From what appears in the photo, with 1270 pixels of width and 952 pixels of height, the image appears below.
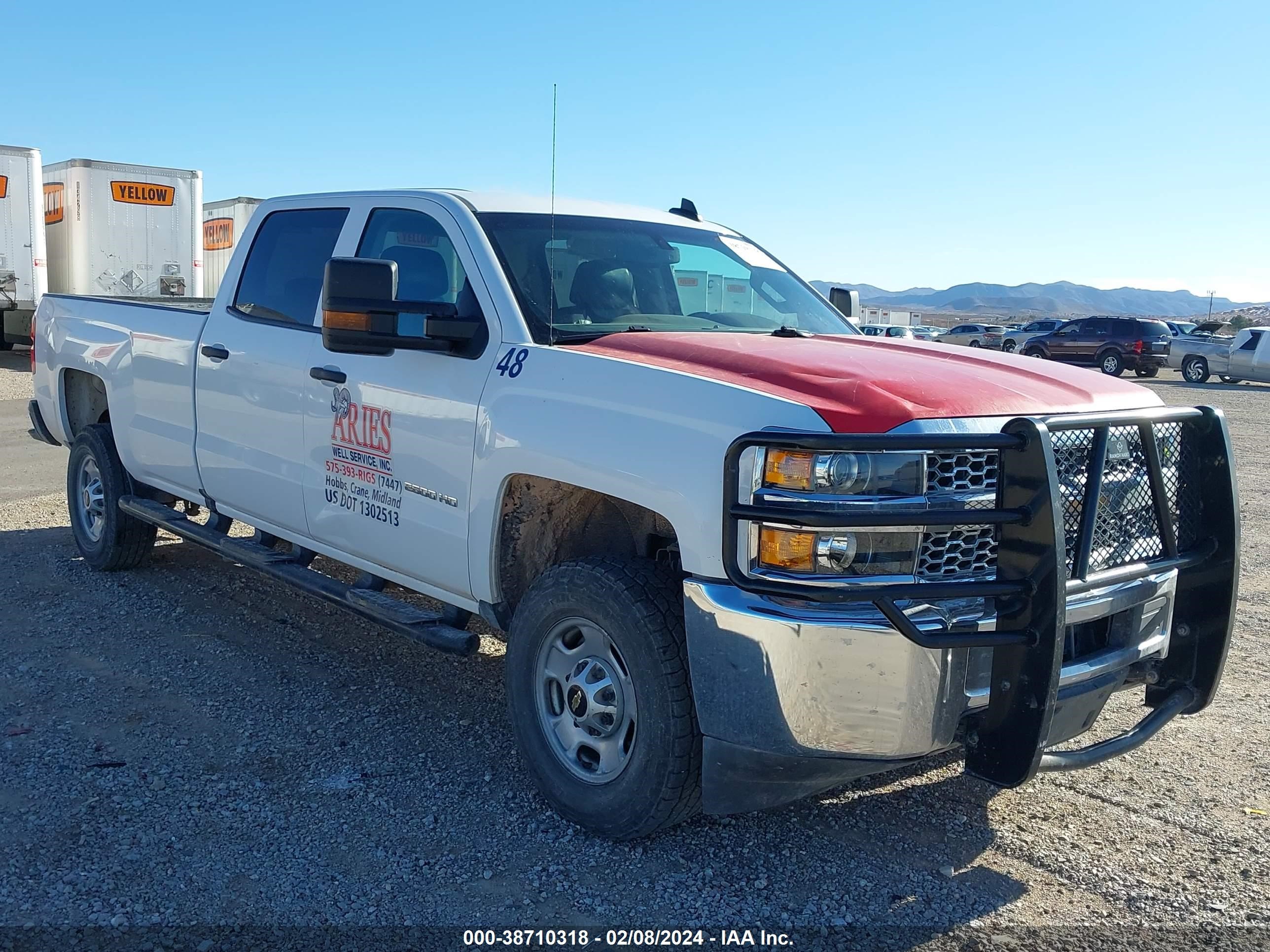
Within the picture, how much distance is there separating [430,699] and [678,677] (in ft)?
5.98

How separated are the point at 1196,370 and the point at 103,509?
28709 mm

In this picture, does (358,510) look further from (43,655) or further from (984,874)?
(984,874)

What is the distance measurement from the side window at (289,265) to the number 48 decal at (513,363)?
1368 mm

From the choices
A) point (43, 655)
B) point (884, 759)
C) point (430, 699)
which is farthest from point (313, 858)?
point (43, 655)

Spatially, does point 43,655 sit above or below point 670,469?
below

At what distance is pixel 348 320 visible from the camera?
151 inches

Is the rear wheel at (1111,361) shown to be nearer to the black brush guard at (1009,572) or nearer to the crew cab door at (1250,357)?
the crew cab door at (1250,357)

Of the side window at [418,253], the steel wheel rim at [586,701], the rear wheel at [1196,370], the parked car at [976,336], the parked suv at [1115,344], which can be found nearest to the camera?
the steel wheel rim at [586,701]

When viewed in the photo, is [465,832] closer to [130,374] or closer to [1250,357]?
[130,374]

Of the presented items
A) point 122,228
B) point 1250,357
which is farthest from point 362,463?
point 1250,357

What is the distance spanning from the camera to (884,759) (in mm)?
3080

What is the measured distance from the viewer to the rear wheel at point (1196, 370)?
29188 mm

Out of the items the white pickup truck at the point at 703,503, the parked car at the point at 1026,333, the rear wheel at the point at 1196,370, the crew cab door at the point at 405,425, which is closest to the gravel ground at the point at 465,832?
the white pickup truck at the point at 703,503

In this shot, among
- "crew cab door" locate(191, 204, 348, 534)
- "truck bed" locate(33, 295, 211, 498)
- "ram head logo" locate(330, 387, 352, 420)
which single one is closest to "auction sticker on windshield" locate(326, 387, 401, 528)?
"ram head logo" locate(330, 387, 352, 420)
